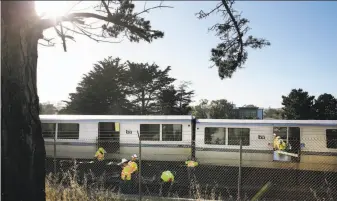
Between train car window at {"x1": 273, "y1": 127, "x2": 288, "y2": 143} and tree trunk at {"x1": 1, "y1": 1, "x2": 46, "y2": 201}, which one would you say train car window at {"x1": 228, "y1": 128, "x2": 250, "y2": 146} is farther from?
tree trunk at {"x1": 1, "y1": 1, "x2": 46, "y2": 201}

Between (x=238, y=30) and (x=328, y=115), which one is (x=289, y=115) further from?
(x=238, y=30)

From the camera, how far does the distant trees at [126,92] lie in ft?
141

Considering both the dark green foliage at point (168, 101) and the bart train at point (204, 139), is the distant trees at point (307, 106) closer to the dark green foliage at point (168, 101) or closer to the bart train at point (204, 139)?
the dark green foliage at point (168, 101)

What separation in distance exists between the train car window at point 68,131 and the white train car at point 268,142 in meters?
6.49

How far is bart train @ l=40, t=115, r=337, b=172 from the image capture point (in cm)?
1578

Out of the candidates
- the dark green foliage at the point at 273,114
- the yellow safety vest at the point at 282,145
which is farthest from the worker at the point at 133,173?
the dark green foliage at the point at 273,114

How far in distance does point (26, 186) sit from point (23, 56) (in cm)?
218

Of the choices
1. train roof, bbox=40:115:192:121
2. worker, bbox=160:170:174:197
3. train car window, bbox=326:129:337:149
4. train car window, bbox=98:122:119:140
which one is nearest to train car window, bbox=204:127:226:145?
train roof, bbox=40:115:192:121

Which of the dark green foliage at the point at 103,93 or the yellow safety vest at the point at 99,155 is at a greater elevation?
the dark green foliage at the point at 103,93

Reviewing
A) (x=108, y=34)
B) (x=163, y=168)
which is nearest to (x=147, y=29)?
(x=108, y=34)

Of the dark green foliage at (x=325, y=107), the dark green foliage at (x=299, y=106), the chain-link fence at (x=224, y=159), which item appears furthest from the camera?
the dark green foliage at (x=299, y=106)

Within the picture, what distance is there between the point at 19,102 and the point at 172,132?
1195 centimetres

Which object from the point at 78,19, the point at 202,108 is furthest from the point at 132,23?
the point at 202,108

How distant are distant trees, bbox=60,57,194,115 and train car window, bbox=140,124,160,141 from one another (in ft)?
79.5
